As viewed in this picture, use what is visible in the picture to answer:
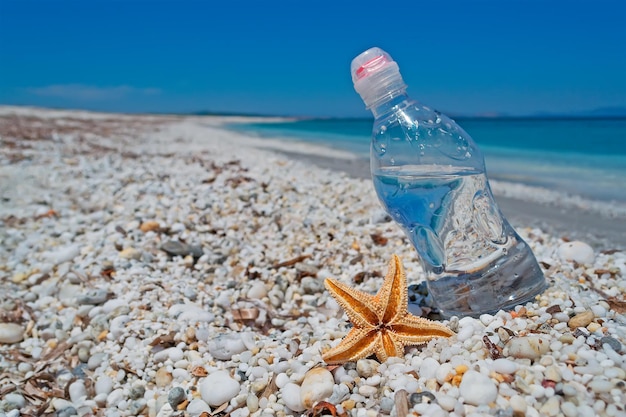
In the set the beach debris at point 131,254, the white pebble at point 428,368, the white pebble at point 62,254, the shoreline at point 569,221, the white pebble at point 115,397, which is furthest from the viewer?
the shoreline at point 569,221

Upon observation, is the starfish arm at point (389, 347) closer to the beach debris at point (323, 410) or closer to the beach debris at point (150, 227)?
the beach debris at point (323, 410)

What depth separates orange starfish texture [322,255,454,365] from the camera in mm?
2307

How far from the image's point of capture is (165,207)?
595 centimetres

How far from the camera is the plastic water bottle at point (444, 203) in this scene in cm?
272

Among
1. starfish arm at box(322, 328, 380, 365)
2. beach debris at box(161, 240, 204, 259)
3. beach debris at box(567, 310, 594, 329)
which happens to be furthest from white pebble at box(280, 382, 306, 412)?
beach debris at box(161, 240, 204, 259)

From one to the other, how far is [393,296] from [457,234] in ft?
2.09

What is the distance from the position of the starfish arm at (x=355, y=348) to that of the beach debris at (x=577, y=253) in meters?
2.00

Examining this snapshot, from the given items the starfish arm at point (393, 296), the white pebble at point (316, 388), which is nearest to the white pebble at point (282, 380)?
the white pebble at point (316, 388)

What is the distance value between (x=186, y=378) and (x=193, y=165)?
8059 mm

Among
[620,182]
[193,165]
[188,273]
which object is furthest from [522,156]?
[188,273]

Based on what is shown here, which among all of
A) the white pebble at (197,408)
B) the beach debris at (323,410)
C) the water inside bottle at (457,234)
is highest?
the water inside bottle at (457,234)

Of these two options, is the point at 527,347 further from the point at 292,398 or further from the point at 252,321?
the point at 252,321

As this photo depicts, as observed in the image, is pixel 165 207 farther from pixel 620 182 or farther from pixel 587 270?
pixel 620 182

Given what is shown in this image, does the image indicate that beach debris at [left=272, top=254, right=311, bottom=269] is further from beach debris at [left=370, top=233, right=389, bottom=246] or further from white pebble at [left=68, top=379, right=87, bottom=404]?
white pebble at [left=68, top=379, right=87, bottom=404]
